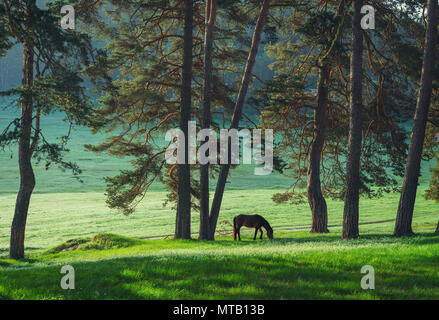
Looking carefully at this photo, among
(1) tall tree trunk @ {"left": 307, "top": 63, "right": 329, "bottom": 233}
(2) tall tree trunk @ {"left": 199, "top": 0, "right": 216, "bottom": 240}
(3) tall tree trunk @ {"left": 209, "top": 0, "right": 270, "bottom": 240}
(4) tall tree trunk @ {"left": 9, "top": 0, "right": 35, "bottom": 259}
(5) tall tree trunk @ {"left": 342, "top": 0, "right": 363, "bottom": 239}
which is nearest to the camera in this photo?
(5) tall tree trunk @ {"left": 342, "top": 0, "right": 363, "bottom": 239}

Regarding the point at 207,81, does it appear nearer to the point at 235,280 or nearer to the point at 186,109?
the point at 186,109

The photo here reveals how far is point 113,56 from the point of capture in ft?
68.9

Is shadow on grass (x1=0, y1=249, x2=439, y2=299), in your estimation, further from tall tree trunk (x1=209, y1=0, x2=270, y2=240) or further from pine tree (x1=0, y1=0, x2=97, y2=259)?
tall tree trunk (x1=209, y1=0, x2=270, y2=240)

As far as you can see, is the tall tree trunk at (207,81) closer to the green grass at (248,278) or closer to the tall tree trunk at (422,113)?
the tall tree trunk at (422,113)

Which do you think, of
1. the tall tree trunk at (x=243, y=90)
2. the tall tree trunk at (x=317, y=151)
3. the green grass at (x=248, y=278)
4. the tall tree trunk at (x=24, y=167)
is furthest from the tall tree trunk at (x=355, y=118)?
the tall tree trunk at (x=24, y=167)

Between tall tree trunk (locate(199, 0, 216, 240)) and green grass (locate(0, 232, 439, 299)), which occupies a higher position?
tall tree trunk (locate(199, 0, 216, 240))

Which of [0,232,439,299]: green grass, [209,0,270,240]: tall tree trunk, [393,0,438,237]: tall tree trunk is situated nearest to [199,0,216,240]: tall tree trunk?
[209,0,270,240]: tall tree trunk

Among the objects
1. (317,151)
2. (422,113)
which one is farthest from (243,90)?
(422,113)

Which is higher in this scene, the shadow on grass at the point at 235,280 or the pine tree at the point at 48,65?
the pine tree at the point at 48,65

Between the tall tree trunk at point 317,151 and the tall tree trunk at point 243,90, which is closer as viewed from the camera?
the tall tree trunk at point 243,90

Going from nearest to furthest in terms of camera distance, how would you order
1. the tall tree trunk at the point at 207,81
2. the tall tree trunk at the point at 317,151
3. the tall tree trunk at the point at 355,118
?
1. the tall tree trunk at the point at 355,118
2. the tall tree trunk at the point at 207,81
3. the tall tree trunk at the point at 317,151

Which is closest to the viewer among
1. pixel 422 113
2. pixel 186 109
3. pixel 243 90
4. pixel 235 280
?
pixel 235 280

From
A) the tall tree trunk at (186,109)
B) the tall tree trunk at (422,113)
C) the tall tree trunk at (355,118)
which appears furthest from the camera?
the tall tree trunk at (186,109)
